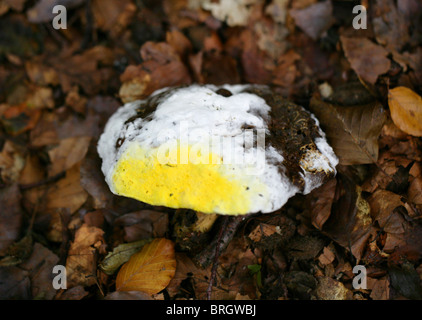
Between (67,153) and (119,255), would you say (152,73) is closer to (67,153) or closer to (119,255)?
(67,153)

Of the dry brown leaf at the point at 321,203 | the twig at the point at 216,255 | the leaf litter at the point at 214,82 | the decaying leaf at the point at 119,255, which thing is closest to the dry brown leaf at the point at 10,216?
the leaf litter at the point at 214,82

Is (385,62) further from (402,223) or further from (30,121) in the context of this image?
(30,121)

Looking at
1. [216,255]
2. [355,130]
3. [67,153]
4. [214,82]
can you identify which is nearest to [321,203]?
[355,130]

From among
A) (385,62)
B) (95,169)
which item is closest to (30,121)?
(95,169)

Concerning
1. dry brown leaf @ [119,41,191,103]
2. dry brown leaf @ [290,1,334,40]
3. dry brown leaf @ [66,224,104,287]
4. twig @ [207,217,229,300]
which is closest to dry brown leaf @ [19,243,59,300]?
dry brown leaf @ [66,224,104,287]

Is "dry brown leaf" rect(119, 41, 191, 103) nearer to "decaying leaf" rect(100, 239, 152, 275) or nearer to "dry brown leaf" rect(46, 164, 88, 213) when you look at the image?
"dry brown leaf" rect(46, 164, 88, 213)
